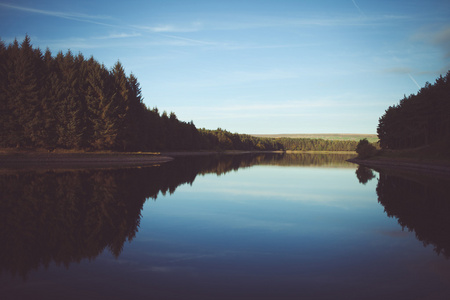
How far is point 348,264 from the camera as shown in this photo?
7426 mm

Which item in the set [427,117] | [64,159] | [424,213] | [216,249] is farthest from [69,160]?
[427,117]

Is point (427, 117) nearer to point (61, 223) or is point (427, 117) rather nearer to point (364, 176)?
point (364, 176)

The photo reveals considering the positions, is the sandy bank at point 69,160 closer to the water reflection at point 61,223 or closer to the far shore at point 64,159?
the far shore at point 64,159

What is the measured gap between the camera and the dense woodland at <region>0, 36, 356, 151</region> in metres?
45.4

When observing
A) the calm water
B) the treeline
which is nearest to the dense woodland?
the calm water

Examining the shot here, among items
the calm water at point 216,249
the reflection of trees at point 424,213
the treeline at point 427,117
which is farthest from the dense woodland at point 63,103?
the treeline at point 427,117

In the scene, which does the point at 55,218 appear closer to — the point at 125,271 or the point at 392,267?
the point at 125,271

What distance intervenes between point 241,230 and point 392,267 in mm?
4924

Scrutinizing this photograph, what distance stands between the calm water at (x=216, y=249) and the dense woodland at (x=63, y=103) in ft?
119

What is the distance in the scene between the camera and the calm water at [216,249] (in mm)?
5922

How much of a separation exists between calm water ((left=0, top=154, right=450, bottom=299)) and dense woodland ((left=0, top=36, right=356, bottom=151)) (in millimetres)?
36157

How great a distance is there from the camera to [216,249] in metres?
8.45

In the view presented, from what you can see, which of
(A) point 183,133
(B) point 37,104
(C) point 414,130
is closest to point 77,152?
(B) point 37,104

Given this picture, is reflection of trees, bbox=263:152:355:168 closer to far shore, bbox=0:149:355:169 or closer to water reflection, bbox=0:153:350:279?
far shore, bbox=0:149:355:169
